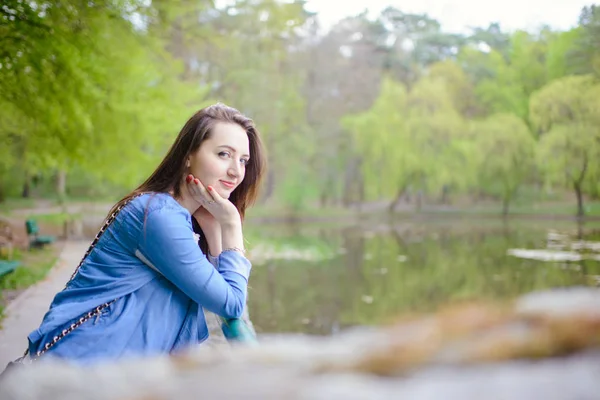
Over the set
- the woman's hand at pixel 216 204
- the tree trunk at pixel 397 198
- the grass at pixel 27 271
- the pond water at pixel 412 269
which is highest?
the woman's hand at pixel 216 204

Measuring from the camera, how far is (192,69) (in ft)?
32.9

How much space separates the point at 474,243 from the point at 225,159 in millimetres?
5393

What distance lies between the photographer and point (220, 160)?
0.88 m

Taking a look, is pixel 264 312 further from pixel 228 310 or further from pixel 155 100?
pixel 228 310

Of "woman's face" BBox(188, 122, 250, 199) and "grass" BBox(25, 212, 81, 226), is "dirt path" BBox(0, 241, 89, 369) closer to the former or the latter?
"woman's face" BBox(188, 122, 250, 199)

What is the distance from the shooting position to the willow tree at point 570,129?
430 cm

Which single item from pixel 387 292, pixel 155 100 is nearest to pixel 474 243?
pixel 387 292

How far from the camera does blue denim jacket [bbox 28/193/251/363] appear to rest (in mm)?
766

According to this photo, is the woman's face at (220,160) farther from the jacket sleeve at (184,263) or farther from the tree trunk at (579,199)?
the tree trunk at (579,199)

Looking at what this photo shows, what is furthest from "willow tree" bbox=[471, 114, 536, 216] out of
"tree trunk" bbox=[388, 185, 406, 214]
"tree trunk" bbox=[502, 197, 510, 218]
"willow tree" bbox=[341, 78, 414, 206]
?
"tree trunk" bbox=[388, 185, 406, 214]

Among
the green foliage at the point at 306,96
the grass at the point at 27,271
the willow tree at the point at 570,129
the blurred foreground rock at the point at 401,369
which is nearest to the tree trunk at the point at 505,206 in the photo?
the green foliage at the point at 306,96

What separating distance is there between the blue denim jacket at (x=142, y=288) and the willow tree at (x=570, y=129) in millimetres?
4129

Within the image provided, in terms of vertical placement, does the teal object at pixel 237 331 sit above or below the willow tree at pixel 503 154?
below

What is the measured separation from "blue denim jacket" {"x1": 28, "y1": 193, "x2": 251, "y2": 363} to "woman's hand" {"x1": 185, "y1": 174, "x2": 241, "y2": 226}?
0.05 m
